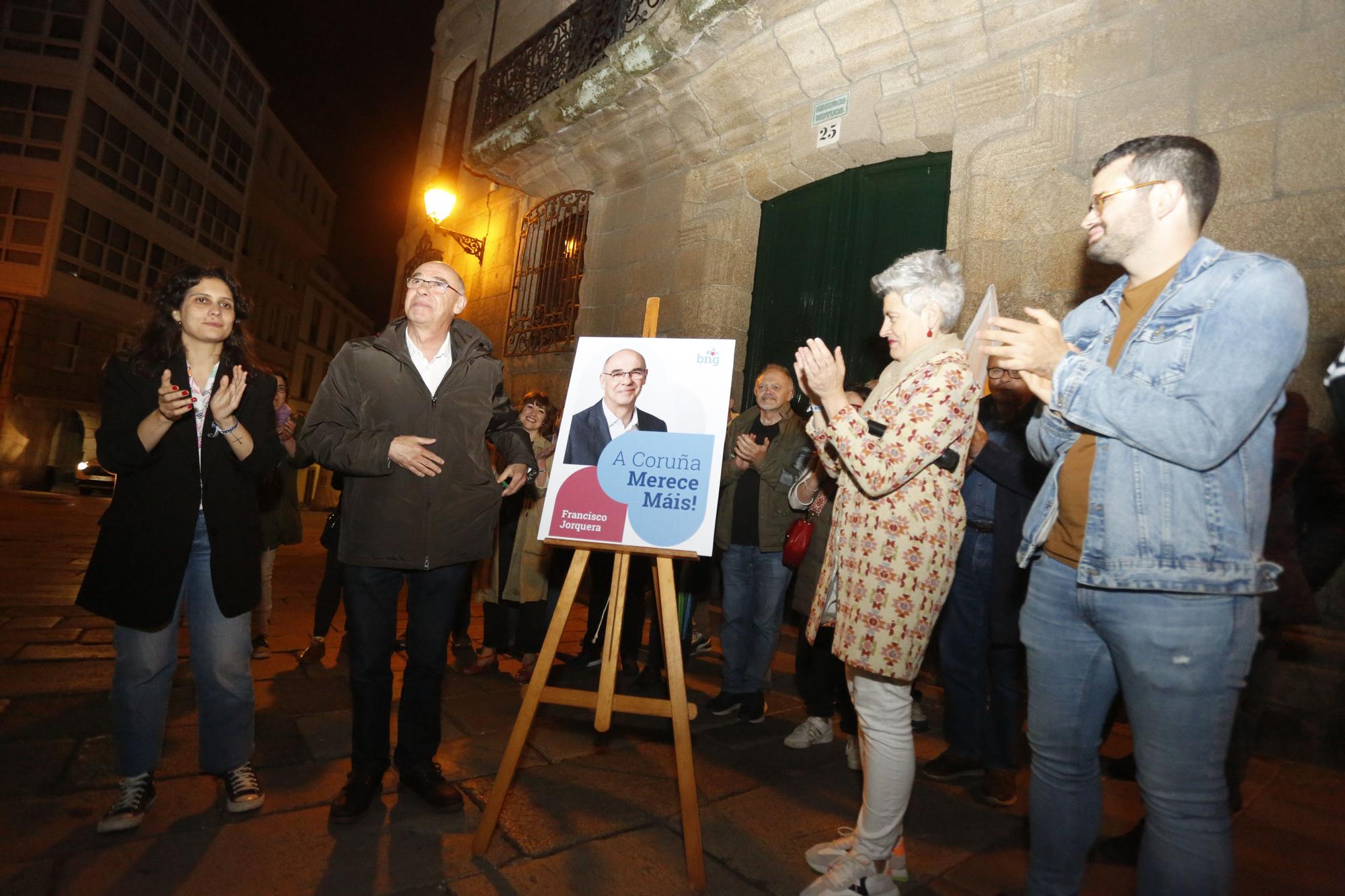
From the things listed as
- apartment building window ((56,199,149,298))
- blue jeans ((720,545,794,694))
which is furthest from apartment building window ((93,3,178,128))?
blue jeans ((720,545,794,694))

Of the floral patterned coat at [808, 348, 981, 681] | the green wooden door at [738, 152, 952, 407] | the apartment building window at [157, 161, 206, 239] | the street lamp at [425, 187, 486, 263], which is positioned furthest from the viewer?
the apartment building window at [157, 161, 206, 239]

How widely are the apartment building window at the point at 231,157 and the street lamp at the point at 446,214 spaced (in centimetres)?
2095

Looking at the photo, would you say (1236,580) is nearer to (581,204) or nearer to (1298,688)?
(1298,688)

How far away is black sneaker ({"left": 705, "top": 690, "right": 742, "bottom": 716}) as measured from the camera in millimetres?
3944

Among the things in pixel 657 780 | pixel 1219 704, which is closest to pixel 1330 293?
pixel 1219 704

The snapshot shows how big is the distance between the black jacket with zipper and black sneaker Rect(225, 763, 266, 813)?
88cm

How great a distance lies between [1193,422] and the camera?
4.81 ft

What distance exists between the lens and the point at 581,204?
8.09 metres

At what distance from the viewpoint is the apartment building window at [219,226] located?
24828 mm

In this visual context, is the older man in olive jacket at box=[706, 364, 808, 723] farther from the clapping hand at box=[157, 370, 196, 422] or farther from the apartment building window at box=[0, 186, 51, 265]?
the apartment building window at box=[0, 186, 51, 265]

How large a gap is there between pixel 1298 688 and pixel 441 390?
159 inches

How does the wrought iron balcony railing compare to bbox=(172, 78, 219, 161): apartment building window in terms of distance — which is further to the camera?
bbox=(172, 78, 219, 161): apartment building window

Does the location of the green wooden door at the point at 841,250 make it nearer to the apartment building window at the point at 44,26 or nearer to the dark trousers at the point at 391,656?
the dark trousers at the point at 391,656

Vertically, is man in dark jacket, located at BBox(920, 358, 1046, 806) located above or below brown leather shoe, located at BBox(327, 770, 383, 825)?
above
